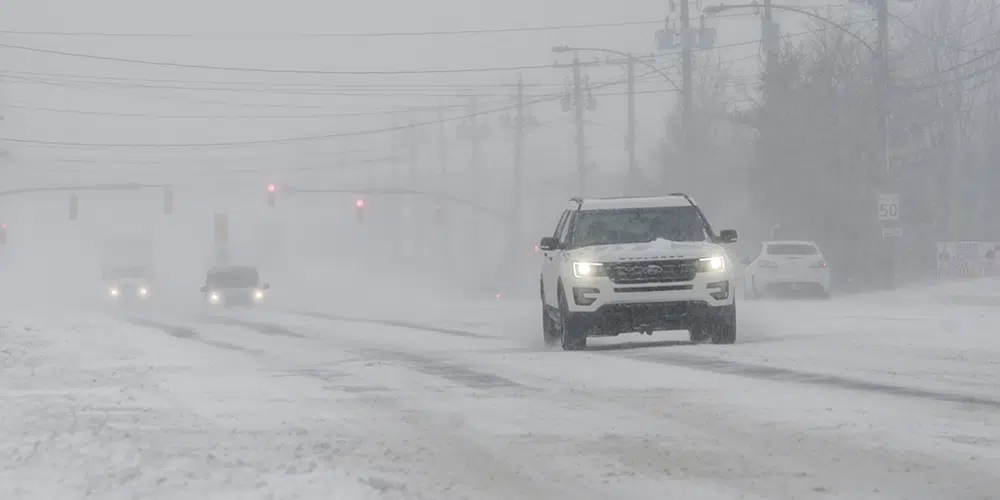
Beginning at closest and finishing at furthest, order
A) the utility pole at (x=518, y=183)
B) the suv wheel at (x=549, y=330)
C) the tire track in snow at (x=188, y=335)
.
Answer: the suv wheel at (x=549, y=330)
the tire track in snow at (x=188, y=335)
the utility pole at (x=518, y=183)

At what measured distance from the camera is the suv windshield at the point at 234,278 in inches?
2248

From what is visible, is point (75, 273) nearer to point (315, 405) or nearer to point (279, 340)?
point (279, 340)

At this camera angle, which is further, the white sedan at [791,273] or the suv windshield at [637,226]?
the white sedan at [791,273]

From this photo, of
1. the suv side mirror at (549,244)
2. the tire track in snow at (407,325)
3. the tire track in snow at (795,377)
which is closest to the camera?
the tire track in snow at (795,377)

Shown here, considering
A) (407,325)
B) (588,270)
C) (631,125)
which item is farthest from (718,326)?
(631,125)

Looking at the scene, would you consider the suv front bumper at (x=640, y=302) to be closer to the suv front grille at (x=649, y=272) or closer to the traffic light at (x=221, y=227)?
the suv front grille at (x=649, y=272)

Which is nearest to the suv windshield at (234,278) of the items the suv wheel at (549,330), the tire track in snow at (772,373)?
the suv wheel at (549,330)

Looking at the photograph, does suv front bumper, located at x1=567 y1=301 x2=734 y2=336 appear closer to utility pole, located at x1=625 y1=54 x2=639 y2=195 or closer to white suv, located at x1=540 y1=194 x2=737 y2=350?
white suv, located at x1=540 y1=194 x2=737 y2=350

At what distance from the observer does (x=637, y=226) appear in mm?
21859

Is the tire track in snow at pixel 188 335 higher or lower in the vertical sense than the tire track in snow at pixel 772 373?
lower

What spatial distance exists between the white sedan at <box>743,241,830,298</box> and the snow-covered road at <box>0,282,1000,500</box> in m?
21.0

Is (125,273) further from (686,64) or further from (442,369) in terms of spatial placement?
(442,369)

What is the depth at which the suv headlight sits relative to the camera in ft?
67.6

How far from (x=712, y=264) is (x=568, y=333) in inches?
73.1
